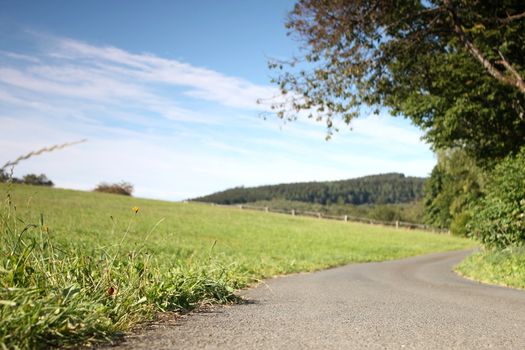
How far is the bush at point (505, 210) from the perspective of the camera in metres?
13.7

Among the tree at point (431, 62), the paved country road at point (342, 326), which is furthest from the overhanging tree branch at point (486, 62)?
the paved country road at point (342, 326)

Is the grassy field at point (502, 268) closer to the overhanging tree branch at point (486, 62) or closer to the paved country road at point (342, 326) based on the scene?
the overhanging tree branch at point (486, 62)

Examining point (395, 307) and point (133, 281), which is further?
point (395, 307)

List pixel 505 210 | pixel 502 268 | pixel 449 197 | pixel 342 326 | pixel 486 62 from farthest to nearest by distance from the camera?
pixel 449 197 < pixel 505 210 < pixel 486 62 < pixel 502 268 < pixel 342 326

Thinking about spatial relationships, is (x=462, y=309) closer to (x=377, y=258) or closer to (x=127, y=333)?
(x=127, y=333)

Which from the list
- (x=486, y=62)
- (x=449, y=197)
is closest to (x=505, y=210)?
(x=486, y=62)

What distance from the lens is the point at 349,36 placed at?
13805 mm

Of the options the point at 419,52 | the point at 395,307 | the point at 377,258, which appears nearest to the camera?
the point at 395,307

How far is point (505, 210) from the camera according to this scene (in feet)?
46.1

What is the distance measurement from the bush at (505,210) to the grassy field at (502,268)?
14.7 inches

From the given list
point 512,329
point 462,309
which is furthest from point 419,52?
point 512,329

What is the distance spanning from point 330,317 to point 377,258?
20.8 meters

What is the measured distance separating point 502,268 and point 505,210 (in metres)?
1.91

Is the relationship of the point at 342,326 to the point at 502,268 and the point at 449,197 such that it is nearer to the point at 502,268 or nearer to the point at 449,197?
the point at 502,268
